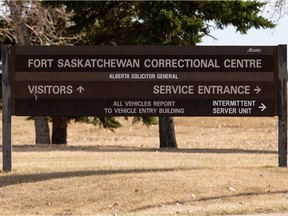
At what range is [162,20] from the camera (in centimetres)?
2566

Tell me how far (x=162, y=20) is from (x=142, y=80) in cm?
937

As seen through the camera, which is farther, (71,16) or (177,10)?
(71,16)

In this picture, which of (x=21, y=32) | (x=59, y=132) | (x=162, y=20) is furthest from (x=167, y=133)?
(x=59, y=132)

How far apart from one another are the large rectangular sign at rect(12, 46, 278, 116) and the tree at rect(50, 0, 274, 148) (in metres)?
9.01

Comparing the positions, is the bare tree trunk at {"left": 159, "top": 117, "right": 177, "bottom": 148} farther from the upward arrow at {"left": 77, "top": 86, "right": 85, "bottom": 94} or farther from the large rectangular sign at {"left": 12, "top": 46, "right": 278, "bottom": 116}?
the upward arrow at {"left": 77, "top": 86, "right": 85, "bottom": 94}

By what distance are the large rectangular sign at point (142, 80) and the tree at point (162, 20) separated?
901cm

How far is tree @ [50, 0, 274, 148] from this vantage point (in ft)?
85.2

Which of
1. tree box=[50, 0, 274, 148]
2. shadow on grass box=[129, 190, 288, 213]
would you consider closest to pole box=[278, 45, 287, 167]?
shadow on grass box=[129, 190, 288, 213]

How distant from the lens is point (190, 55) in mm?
16516

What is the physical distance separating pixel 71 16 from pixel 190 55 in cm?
1360

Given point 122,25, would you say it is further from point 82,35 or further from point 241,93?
point 241,93

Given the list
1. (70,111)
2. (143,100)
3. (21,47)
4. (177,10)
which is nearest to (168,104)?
(143,100)

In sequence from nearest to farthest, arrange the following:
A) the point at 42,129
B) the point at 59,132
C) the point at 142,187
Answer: the point at 142,187 < the point at 42,129 < the point at 59,132

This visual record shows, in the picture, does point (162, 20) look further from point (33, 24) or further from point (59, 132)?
point (59, 132)
